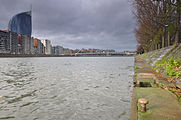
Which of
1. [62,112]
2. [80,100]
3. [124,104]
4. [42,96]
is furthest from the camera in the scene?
[42,96]

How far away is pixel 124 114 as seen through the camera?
198 inches

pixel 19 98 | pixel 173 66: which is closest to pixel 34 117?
pixel 19 98

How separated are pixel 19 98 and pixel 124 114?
200 inches

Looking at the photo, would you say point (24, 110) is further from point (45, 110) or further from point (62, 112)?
point (62, 112)

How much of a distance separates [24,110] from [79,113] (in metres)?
2.17

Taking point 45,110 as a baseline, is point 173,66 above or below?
above

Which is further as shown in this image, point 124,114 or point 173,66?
point 173,66

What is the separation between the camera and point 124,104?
6051mm

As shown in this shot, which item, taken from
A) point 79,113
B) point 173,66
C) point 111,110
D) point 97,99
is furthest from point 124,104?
point 173,66

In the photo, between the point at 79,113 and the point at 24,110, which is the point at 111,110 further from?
the point at 24,110

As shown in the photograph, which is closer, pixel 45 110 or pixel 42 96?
pixel 45 110

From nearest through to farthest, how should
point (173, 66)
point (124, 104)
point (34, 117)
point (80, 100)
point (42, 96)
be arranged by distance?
point (34, 117) → point (124, 104) → point (80, 100) → point (42, 96) → point (173, 66)

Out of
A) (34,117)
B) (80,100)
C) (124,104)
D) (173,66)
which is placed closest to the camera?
(34,117)

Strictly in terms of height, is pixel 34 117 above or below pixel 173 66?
below
